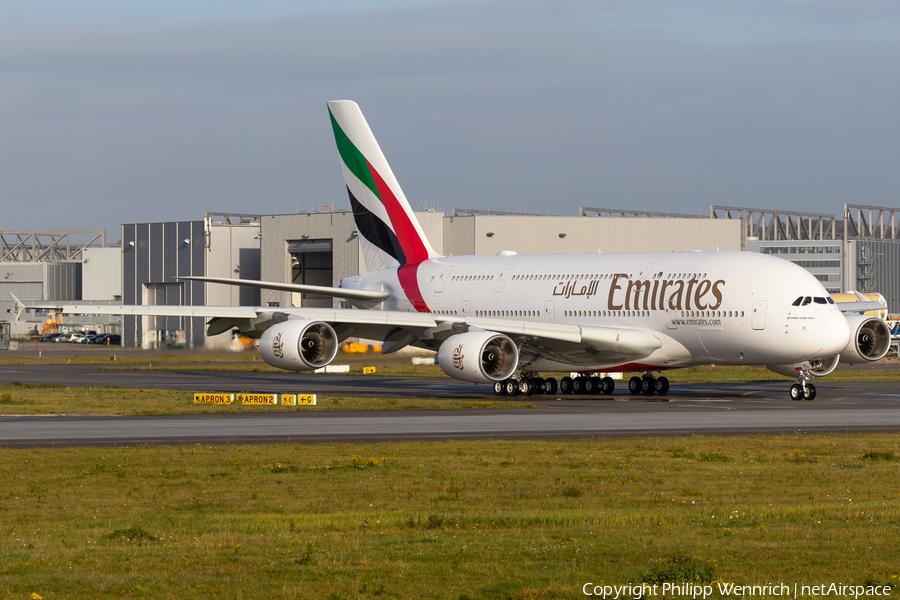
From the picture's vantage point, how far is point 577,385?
1881 inches

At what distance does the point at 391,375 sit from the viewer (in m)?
64.2

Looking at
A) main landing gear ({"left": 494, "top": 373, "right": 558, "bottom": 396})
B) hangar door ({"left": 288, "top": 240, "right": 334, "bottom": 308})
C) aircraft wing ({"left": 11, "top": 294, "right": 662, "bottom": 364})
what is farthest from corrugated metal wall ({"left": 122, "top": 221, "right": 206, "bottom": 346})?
main landing gear ({"left": 494, "top": 373, "right": 558, "bottom": 396})

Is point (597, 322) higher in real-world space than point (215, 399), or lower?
higher

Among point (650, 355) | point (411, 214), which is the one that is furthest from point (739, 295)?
point (411, 214)

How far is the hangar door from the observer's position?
10081 centimetres

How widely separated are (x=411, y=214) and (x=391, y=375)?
1284 cm

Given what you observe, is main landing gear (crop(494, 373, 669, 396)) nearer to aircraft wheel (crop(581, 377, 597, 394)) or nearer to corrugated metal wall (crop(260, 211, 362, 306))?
aircraft wheel (crop(581, 377, 597, 394))

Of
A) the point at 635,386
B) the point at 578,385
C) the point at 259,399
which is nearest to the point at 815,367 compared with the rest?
the point at 635,386

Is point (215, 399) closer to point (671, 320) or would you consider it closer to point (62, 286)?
point (671, 320)

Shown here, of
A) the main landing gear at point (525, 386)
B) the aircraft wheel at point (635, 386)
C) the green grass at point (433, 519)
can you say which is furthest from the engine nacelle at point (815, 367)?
the green grass at point (433, 519)

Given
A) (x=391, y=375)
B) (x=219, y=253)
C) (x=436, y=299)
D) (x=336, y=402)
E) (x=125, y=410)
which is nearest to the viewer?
(x=125, y=410)

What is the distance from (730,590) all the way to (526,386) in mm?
35371

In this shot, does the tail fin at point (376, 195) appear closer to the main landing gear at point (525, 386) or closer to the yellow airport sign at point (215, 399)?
the main landing gear at point (525, 386)

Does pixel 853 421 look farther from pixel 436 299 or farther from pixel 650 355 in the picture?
pixel 436 299
